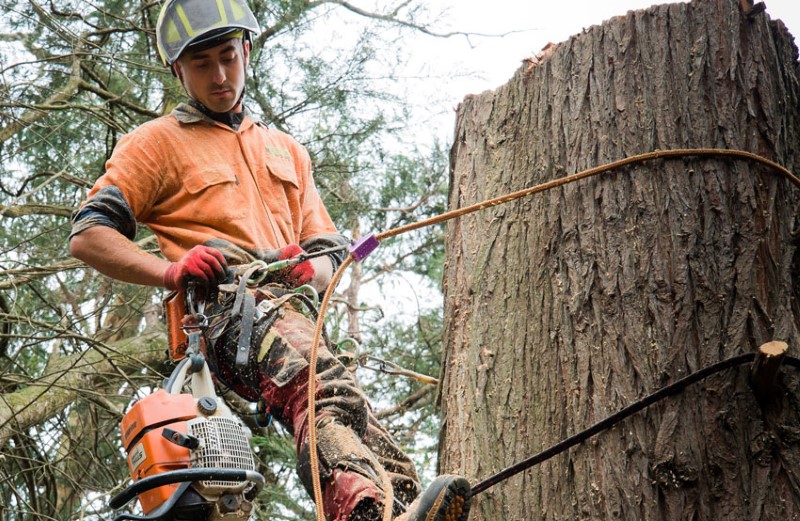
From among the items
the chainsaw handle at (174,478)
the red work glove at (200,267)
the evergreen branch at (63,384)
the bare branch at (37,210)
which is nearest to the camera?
the chainsaw handle at (174,478)

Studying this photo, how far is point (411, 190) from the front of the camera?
6719mm

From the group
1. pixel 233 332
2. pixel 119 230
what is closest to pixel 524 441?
pixel 233 332

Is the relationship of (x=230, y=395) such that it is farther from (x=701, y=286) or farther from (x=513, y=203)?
(x=701, y=286)

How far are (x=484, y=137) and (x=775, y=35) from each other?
74 cm

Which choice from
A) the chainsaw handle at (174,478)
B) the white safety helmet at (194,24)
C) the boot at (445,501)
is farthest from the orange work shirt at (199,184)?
the boot at (445,501)

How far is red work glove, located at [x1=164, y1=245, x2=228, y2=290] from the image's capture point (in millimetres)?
2756

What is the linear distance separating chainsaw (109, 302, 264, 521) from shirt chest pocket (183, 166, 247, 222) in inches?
27.2

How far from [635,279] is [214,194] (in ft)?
4.87

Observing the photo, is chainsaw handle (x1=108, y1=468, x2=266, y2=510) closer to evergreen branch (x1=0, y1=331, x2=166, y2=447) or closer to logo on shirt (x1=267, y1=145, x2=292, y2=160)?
logo on shirt (x1=267, y1=145, x2=292, y2=160)

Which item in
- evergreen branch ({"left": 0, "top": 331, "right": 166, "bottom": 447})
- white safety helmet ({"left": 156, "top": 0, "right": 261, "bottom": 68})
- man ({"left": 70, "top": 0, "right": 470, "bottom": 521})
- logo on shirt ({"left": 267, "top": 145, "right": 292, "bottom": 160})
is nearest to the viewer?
man ({"left": 70, "top": 0, "right": 470, "bottom": 521})

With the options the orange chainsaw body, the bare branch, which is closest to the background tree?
the bare branch

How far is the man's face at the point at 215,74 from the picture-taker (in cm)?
317

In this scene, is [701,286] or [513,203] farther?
[513,203]

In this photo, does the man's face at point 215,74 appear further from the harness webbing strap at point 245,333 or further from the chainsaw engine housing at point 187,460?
the chainsaw engine housing at point 187,460
